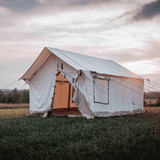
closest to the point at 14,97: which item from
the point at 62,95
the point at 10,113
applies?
the point at 62,95

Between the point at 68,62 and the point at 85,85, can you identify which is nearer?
the point at 85,85

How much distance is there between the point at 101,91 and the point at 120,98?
59.7 inches

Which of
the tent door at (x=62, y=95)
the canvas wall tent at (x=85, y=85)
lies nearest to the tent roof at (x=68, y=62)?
the canvas wall tent at (x=85, y=85)

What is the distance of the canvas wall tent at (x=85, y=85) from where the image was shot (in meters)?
6.86

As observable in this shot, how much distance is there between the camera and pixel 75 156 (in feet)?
9.45

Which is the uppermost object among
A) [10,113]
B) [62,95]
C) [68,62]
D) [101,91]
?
[68,62]

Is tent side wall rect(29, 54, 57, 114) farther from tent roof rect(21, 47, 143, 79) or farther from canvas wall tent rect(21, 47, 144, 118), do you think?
tent roof rect(21, 47, 143, 79)

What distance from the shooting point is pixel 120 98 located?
841 cm

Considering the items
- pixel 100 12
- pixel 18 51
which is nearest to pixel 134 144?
pixel 100 12

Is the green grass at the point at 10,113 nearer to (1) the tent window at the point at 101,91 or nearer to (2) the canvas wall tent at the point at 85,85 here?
(2) the canvas wall tent at the point at 85,85

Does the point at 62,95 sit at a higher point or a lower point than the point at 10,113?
higher

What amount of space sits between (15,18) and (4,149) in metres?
6.53

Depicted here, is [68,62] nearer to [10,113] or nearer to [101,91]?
[101,91]

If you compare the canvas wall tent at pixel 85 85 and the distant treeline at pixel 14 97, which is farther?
the distant treeline at pixel 14 97
